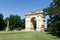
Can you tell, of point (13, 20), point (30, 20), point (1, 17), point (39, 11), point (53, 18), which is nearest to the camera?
point (53, 18)

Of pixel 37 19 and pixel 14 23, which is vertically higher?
pixel 37 19

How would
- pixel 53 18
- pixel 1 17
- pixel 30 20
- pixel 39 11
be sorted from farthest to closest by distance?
pixel 1 17
pixel 30 20
pixel 39 11
pixel 53 18

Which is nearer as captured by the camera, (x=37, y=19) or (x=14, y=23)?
(x=37, y=19)

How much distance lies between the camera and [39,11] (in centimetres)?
4284

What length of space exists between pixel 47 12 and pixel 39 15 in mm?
18813

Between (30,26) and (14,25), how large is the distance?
79.1 ft

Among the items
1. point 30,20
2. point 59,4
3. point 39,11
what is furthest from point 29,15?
point 59,4

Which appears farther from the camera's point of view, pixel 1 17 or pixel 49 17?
pixel 1 17

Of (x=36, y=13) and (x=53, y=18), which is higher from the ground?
(x=36, y=13)

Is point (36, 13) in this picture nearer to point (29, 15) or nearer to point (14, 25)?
point (29, 15)

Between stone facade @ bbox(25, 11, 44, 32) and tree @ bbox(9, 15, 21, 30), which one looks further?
tree @ bbox(9, 15, 21, 30)

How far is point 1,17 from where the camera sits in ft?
220

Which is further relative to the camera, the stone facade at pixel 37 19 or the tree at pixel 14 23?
the tree at pixel 14 23

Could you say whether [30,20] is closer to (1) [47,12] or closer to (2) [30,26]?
(2) [30,26]
